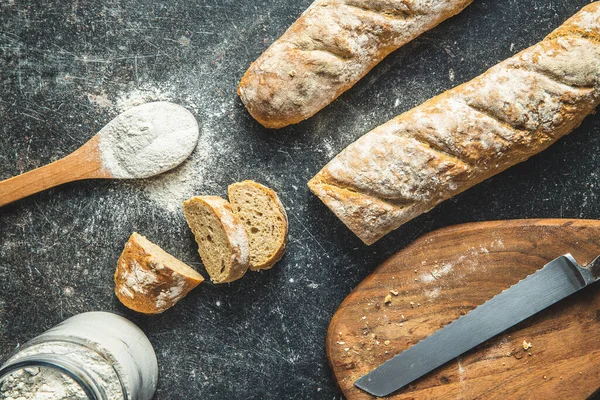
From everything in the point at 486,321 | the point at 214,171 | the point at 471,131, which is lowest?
the point at 486,321

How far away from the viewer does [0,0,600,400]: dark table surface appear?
2.41 metres

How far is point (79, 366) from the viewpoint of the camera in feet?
6.25

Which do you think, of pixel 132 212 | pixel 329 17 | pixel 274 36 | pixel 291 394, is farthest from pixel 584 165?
pixel 132 212

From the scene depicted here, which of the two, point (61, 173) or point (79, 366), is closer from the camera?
point (79, 366)

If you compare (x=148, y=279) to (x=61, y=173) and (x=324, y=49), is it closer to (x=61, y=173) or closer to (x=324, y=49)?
(x=61, y=173)

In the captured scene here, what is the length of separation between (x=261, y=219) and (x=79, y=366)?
0.89 m

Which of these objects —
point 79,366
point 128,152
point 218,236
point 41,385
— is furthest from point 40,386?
point 128,152

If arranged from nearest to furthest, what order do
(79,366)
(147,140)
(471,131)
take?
(79,366)
(471,131)
(147,140)

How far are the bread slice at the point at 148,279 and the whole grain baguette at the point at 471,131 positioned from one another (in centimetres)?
68

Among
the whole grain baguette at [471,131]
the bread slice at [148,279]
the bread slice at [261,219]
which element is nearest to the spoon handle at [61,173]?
the bread slice at [148,279]

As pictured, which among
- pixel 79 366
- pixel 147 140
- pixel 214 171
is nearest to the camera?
pixel 79 366

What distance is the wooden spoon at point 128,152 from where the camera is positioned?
7.50ft

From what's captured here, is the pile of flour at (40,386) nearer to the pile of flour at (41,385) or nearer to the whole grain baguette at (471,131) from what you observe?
the pile of flour at (41,385)

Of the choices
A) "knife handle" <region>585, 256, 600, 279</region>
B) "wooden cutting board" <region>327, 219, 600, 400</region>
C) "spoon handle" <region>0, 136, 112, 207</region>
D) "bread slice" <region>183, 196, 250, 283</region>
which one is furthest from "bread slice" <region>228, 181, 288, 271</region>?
"knife handle" <region>585, 256, 600, 279</region>
